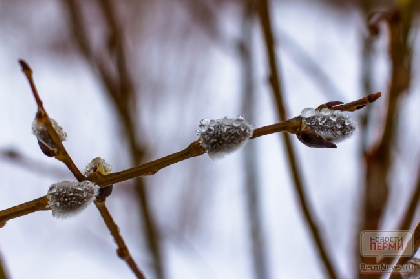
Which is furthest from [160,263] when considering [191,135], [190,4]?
[190,4]

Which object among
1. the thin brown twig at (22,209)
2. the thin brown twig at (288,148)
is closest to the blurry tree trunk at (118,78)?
the thin brown twig at (288,148)

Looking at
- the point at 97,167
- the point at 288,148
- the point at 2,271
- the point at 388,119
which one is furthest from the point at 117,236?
the point at 388,119

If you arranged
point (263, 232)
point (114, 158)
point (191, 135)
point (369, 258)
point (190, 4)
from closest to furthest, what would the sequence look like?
point (369, 258), point (263, 232), point (114, 158), point (190, 4), point (191, 135)

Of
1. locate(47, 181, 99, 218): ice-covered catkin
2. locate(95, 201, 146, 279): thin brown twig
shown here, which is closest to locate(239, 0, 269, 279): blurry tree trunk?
locate(95, 201, 146, 279): thin brown twig

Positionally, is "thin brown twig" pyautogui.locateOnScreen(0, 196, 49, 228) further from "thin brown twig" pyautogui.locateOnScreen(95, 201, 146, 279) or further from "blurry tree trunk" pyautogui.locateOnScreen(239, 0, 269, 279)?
"blurry tree trunk" pyautogui.locateOnScreen(239, 0, 269, 279)

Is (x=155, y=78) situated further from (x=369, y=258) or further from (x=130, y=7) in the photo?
(x=369, y=258)

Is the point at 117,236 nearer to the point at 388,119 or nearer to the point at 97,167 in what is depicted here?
the point at 97,167

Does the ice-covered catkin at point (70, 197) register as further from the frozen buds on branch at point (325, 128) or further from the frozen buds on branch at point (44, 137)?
the frozen buds on branch at point (325, 128)
